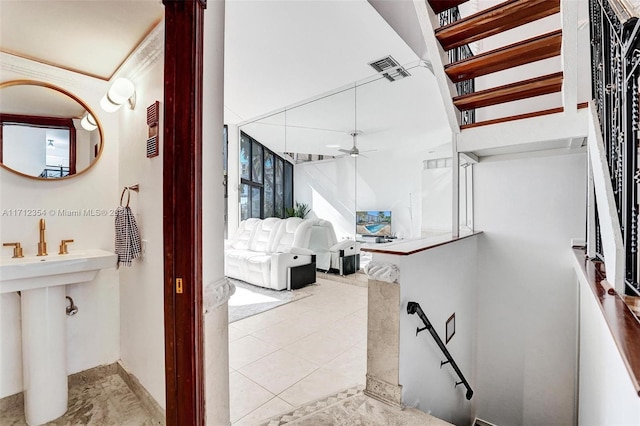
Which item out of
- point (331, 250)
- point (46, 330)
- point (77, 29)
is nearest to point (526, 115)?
point (77, 29)

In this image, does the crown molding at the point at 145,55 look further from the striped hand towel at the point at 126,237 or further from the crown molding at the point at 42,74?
the striped hand towel at the point at 126,237

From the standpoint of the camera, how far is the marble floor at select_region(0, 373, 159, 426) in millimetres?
1770

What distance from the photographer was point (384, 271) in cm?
194

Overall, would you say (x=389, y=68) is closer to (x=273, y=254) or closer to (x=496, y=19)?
(x=496, y=19)

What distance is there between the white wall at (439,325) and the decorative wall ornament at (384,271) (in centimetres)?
4

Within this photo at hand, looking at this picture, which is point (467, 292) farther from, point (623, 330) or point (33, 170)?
point (33, 170)

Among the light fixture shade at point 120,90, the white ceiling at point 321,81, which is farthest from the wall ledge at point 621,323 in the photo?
the white ceiling at point 321,81

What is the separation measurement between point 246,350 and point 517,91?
124 inches

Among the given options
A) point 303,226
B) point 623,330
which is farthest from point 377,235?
point 623,330

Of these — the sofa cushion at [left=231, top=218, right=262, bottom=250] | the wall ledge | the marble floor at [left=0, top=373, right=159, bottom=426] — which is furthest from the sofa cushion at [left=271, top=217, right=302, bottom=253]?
the wall ledge

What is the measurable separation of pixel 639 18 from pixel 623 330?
43.1 inches

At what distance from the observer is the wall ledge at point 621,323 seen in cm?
81

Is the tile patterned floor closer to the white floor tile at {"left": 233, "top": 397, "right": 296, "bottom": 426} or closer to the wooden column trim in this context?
the white floor tile at {"left": 233, "top": 397, "right": 296, "bottom": 426}

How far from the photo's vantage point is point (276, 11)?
9.61ft
